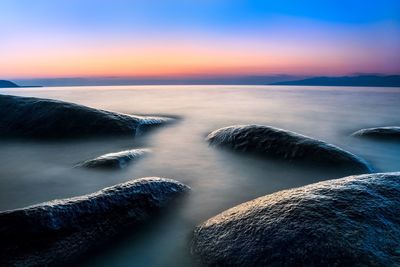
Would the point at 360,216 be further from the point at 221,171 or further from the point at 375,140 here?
the point at 375,140

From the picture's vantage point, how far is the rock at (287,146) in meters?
5.59

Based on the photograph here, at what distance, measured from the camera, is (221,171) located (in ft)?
19.4

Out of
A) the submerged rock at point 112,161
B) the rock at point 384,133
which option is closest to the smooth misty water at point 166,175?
the submerged rock at point 112,161

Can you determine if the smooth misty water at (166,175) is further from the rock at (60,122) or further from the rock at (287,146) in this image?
the rock at (60,122)

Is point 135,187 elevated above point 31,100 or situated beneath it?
situated beneath

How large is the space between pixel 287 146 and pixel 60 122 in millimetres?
6290

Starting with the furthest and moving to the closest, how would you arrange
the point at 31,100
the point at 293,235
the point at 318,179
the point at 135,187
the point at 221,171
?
the point at 31,100 → the point at 221,171 → the point at 318,179 → the point at 135,187 → the point at 293,235

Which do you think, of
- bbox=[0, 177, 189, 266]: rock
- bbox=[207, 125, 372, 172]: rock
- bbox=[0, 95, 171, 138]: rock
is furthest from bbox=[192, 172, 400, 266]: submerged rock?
bbox=[0, 95, 171, 138]: rock

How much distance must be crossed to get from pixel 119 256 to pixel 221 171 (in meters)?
3.17

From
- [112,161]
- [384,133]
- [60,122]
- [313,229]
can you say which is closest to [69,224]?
[313,229]

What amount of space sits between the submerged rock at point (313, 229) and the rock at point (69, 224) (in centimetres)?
83

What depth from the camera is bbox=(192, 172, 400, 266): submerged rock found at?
251 centimetres

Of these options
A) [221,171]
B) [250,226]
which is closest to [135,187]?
[250,226]

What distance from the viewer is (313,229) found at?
2.71 meters
